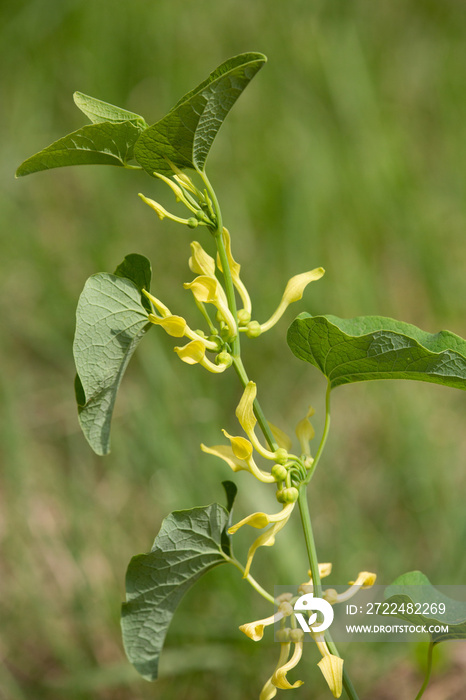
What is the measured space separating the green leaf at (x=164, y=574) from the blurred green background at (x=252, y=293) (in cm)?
67

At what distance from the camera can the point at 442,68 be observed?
9.24 feet

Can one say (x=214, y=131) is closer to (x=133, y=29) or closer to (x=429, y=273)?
(x=429, y=273)

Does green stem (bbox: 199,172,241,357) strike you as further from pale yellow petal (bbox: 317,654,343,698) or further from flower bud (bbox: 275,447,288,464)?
pale yellow petal (bbox: 317,654,343,698)

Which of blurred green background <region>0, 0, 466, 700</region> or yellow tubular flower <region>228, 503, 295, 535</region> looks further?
blurred green background <region>0, 0, 466, 700</region>

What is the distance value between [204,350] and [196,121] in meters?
0.17

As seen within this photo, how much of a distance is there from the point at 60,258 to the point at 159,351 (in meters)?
0.55

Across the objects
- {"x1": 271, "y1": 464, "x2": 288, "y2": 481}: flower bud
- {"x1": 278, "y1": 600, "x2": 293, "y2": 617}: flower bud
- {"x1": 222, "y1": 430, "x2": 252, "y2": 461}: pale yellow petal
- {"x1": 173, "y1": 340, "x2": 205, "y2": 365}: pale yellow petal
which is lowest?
{"x1": 278, "y1": 600, "x2": 293, "y2": 617}: flower bud

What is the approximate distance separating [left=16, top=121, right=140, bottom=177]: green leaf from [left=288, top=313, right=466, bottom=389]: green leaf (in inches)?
7.7

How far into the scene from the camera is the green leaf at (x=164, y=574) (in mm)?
568

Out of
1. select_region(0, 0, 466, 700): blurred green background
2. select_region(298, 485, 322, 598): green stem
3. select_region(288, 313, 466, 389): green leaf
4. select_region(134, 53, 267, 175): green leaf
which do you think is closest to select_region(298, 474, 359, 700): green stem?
select_region(298, 485, 322, 598): green stem

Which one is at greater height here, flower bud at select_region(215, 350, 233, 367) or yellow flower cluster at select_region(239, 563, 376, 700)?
flower bud at select_region(215, 350, 233, 367)

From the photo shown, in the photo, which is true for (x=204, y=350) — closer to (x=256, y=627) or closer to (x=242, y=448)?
(x=242, y=448)

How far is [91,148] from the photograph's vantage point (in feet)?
1.77

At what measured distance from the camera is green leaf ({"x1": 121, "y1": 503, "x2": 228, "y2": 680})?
0.57 meters
